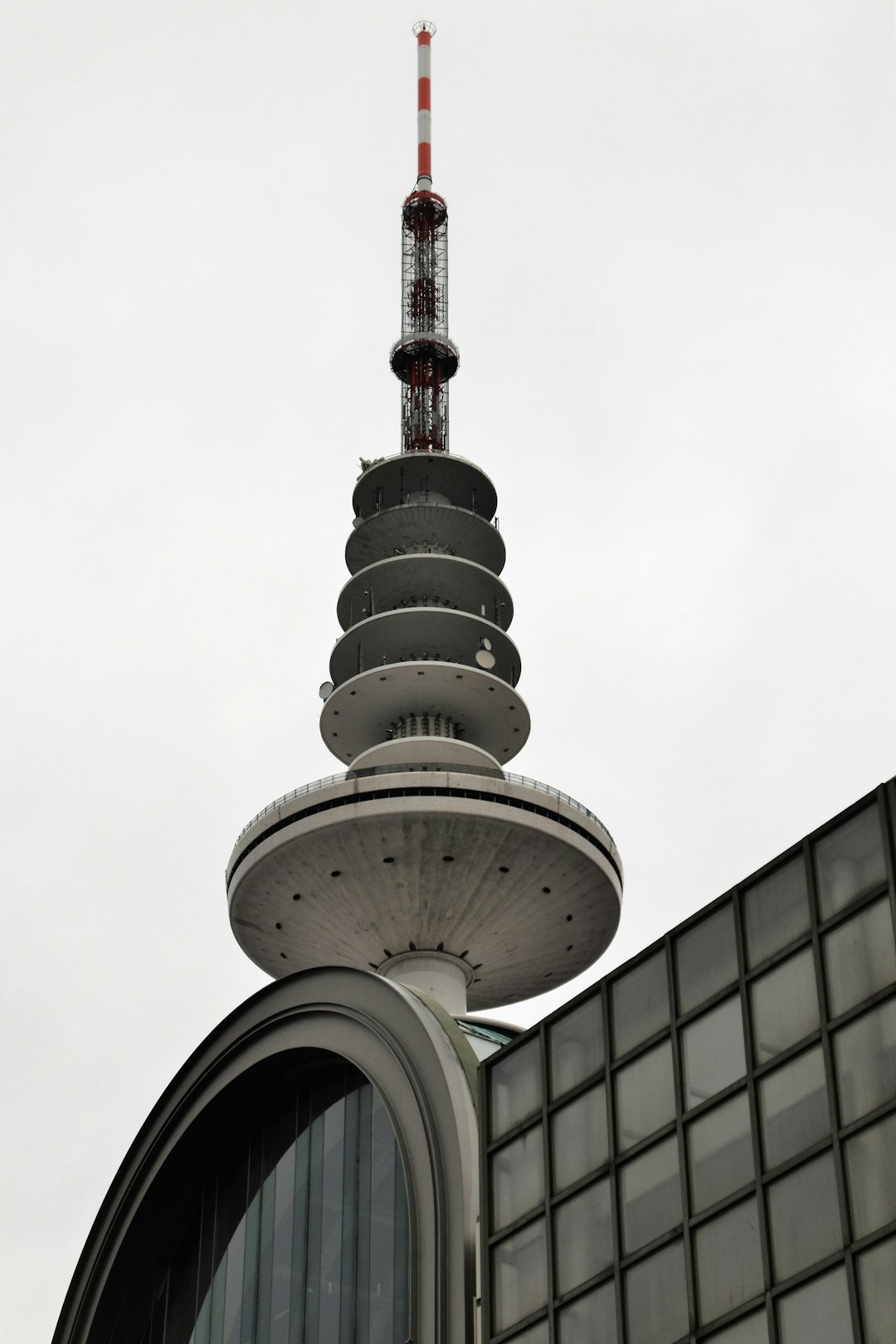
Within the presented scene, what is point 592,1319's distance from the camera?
23.6 m

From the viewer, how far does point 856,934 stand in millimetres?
21391

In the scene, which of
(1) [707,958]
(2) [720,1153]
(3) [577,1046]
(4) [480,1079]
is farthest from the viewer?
(4) [480,1079]

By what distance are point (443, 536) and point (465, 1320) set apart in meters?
49.5

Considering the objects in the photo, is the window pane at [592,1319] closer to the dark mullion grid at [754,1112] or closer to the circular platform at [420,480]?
the dark mullion grid at [754,1112]

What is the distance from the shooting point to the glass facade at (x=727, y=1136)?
20328 millimetres

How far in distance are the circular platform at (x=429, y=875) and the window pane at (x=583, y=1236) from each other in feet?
122

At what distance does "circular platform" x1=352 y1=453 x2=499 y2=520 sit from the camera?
77562 mm

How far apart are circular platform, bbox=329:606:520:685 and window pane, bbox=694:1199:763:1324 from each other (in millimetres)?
48778

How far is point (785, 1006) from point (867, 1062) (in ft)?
5.59

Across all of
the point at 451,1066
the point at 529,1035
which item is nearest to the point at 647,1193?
the point at 529,1035

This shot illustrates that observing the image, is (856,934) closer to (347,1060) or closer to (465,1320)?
(465,1320)

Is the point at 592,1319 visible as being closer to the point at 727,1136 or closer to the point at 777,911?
the point at 727,1136

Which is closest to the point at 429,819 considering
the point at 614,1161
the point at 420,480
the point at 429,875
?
the point at 429,875

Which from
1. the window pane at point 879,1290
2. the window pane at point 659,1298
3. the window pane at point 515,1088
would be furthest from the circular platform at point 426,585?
the window pane at point 879,1290
